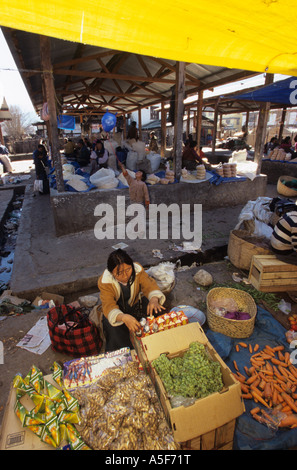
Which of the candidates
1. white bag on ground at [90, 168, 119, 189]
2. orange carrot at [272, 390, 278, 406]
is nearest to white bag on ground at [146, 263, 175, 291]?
orange carrot at [272, 390, 278, 406]

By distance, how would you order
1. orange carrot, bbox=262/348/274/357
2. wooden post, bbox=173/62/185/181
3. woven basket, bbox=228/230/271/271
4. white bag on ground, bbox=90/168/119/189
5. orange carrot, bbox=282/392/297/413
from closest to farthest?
orange carrot, bbox=282/392/297/413 < orange carrot, bbox=262/348/274/357 < woven basket, bbox=228/230/271/271 < white bag on ground, bbox=90/168/119/189 < wooden post, bbox=173/62/185/181

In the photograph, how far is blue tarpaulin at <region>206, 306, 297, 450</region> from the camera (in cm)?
208

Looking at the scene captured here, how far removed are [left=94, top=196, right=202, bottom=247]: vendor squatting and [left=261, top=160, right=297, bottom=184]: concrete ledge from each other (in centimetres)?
570

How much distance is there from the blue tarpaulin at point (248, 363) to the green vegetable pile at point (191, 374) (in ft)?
1.99

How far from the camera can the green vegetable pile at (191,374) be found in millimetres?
1918

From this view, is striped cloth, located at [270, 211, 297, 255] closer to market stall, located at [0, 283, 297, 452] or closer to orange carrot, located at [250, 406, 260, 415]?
market stall, located at [0, 283, 297, 452]

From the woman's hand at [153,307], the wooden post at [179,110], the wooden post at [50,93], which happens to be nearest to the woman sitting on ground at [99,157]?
the wooden post at [179,110]

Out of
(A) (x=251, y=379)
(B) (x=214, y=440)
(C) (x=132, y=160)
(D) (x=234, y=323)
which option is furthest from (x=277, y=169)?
(B) (x=214, y=440)

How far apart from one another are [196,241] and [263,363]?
3133mm

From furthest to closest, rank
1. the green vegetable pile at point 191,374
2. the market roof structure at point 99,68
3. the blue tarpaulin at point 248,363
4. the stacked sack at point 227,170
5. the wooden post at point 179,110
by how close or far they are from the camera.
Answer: the stacked sack at point 227,170 < the wooden post at point 179,110 < the market roof structure at point 99,68 < the blue tarpaulin at point 248,363 < the green vegetable pile at point 191,374

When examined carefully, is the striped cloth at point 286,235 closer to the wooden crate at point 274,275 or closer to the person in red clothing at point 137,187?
the wooden crate at point 274,275

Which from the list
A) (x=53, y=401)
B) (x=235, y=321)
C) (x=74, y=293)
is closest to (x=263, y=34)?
(x=235, y=321)

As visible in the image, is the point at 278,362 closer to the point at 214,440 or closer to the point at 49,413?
the point at 214,440

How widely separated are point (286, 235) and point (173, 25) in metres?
3.18
